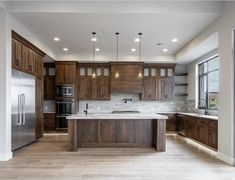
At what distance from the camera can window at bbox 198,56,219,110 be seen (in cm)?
709

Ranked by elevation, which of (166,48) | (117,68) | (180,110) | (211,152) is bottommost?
(211,152)

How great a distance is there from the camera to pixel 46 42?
7.10m

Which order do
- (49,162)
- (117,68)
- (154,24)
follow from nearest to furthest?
(49,162)
(154,24)
(117,68)

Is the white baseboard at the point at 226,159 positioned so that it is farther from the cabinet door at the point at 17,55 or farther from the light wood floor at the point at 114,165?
the cabinet door at the point at 17,55

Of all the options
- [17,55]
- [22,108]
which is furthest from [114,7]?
[22,108]

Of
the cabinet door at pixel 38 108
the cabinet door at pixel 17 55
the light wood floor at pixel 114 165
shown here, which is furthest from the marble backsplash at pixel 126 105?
the cabinet door at pixel 17 55

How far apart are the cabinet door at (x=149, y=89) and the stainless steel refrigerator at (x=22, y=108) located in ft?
14.2

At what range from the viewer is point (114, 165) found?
14.3ft

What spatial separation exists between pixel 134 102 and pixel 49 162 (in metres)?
5.31

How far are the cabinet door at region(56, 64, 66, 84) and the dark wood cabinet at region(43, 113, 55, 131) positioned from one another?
4.36 ft

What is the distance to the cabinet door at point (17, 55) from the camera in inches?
203

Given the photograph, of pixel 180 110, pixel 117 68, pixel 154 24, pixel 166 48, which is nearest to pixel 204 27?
pixel 154 24

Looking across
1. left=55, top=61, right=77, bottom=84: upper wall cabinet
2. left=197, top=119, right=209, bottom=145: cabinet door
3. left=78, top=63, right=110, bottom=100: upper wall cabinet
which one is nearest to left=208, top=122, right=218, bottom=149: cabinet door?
left=197, top=119, right=209, bottom=145: cabinet door

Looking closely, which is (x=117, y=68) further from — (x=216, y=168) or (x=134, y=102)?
(x=216, y=168)
